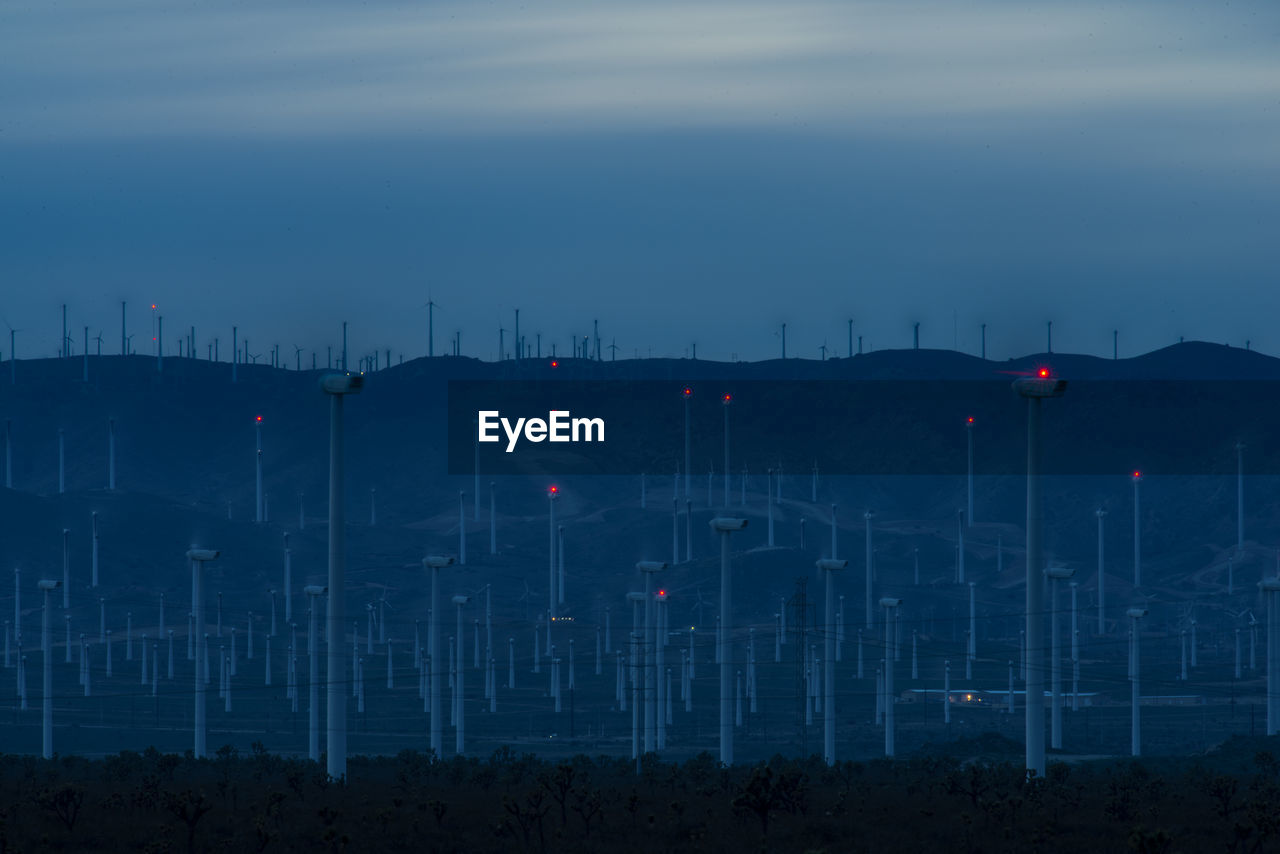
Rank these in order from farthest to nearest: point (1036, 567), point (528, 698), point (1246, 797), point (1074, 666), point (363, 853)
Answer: point (528, 698), point (1074, 666), point (1036, 567), point (1246, 797), point (363, 853)

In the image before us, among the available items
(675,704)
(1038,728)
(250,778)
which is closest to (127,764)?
(250,778)

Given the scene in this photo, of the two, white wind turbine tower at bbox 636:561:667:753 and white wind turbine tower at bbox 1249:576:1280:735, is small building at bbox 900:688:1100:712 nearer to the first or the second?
white wind turbine tower at bbox 636:561:667:753

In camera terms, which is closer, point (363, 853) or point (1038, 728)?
point (363, 853)

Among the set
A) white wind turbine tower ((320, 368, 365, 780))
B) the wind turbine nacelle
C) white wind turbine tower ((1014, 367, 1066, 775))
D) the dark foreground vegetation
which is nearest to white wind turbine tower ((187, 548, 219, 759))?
the dark foreground vegetation

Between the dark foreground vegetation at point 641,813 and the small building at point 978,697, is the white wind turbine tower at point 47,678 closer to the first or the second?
the dark foreground vegetation at point 641,813

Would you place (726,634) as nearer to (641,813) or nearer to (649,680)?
(641,813)

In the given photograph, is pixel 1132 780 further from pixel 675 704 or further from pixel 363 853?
pixel 675 704

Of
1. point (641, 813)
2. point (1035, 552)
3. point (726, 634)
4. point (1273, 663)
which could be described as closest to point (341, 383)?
point (641, 813)

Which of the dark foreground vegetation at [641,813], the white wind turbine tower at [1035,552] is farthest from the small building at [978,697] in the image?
the dark foreground vegetation at [641,813]
